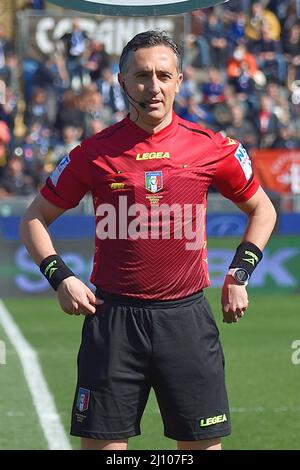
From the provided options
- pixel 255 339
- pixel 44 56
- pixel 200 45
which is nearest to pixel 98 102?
pixel 44 56

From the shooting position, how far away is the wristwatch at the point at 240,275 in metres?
4.94

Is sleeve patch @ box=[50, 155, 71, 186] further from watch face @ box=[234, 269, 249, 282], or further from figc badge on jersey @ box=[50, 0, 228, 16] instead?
watch face @ box=[234, 269, 249, 282]

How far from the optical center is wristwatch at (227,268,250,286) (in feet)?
16.2

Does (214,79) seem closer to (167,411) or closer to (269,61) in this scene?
(269,61)

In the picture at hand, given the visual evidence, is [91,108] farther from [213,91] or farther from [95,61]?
[213,91]

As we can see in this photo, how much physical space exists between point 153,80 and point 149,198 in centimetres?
50

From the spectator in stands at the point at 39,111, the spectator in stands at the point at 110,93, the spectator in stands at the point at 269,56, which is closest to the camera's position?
the spectator in stands at the point at 39,111

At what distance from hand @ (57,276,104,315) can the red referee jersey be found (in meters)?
0.14

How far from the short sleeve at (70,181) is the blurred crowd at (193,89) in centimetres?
1388

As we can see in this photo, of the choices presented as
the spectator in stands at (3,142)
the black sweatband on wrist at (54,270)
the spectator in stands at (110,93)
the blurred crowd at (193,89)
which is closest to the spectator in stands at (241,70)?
the blurred crowd at (193,89)

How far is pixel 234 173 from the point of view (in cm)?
500

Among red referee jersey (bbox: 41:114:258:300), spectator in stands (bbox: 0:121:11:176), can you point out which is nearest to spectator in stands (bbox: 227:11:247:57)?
spectator in stands (bbox: 0:121:11:176)

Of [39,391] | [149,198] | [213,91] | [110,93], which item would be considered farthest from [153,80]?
[213,91]

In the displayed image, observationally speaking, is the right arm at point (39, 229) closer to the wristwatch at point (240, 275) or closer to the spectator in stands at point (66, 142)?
the wristwatch at point (240, 275)
